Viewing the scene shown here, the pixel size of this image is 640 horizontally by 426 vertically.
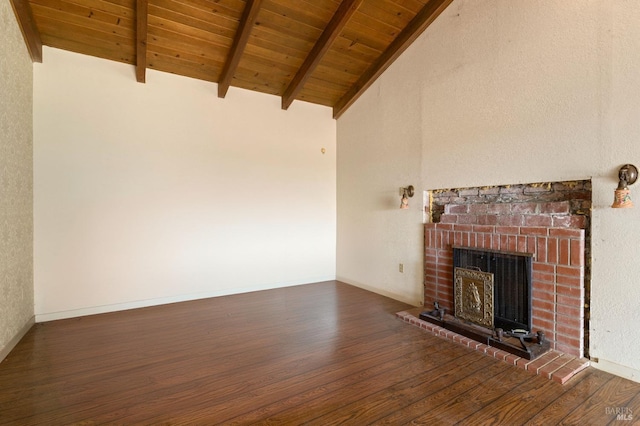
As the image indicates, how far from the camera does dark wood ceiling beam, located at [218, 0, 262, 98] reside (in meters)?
3.03

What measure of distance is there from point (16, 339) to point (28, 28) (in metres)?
2.82

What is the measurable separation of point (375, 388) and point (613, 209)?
6.87ft

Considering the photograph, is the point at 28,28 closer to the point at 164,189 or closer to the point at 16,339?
the point at 164,189

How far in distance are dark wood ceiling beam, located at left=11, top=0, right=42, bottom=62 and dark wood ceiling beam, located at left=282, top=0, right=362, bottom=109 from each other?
2.73 meters

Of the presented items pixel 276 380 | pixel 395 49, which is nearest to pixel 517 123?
pixel 395 49

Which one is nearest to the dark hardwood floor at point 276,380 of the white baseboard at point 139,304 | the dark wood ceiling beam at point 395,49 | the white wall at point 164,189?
the white baseboard at point 139,304

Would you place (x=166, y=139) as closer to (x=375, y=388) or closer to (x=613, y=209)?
(x=375, y=388)

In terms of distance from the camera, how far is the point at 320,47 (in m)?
3.64

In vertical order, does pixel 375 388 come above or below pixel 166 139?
below

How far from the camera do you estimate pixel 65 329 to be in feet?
9.94

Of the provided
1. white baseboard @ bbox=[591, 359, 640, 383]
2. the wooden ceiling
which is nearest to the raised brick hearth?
white baseboard @ bbox=[591, 359, 640, 383]

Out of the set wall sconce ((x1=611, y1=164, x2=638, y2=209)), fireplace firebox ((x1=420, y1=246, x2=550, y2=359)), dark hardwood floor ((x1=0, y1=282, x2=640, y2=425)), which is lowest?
dark hardwood floor ((x1=0, y1=282, x2=640, y2=425))

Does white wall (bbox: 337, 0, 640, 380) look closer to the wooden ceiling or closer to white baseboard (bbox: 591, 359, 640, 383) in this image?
white baseboard (bbox: 591, 359, 640, 383)

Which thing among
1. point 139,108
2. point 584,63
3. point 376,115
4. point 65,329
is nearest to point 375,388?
point 584,63
